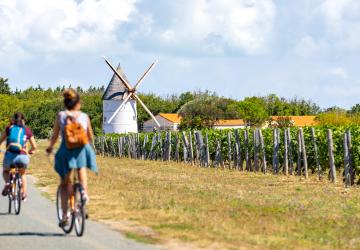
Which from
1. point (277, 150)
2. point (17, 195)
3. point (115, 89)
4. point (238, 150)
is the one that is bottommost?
point (17, 195)

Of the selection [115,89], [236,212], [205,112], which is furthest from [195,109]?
[236,212]

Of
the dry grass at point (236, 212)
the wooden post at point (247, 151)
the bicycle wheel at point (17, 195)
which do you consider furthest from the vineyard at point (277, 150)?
the bicycle wheel at point (17, 195)

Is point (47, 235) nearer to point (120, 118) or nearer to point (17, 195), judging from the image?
point (17, 195)

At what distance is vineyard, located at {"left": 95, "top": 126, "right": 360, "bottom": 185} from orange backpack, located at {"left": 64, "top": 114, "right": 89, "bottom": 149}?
14.1m

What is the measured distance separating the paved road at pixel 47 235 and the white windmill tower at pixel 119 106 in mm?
74269

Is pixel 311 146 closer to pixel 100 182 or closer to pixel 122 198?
pixel 100 182

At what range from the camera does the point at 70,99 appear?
10.7 meters

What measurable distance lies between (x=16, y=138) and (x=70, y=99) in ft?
11.3

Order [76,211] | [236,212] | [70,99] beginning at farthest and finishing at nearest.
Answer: [236,212] → [76,211] → [70,99]

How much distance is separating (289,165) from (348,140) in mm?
7943

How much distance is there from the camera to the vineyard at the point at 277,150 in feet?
81.6

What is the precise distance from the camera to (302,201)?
1722 cm

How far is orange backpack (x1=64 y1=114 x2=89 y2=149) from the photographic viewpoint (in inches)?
408

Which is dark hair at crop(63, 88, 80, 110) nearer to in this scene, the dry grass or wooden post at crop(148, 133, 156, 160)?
the dry grass
